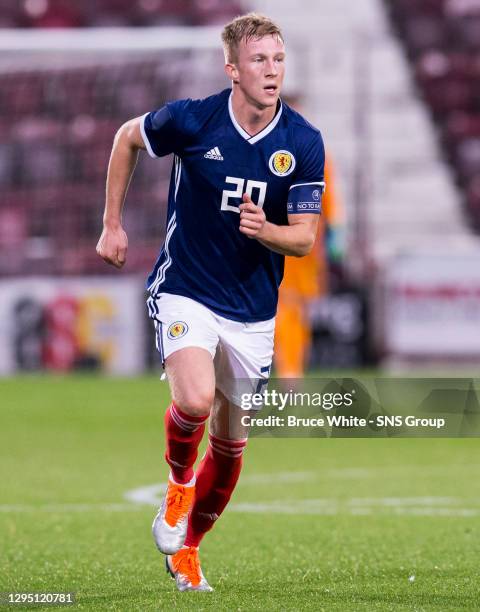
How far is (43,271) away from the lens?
1596 cm

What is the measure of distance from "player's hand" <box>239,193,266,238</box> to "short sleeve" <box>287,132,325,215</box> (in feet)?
0.86

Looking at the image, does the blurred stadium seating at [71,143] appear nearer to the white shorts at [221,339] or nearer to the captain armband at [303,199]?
the white shorts at [221,339]

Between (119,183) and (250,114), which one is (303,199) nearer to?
(250,114)

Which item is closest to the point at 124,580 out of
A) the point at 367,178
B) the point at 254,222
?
the point at 254,222

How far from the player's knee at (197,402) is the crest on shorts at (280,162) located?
29.7 inches

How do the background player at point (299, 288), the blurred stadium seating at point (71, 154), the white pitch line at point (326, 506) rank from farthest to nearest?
the blurred stadium seating at point (71, 154) → the background player at point (299, 288) → the white pitch line at point (326, 506)

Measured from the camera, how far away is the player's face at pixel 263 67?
14.3 feet

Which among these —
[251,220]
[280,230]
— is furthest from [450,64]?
[251,220]

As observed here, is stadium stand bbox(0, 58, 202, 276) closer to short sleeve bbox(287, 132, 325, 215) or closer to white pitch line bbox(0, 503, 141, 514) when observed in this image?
white pitch line bbox(0, 503, 141, 514)

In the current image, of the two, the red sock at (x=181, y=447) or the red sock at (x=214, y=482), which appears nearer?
the red sock at (x=181, y=447)

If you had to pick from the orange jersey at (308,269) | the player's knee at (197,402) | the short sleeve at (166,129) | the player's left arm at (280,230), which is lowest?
the orange jersey at (308,269)

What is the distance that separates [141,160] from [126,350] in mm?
2741

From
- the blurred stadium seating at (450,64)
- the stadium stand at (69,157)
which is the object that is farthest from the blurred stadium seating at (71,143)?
the blurred stadium seating at (450,64)

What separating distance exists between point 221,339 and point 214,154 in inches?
23.6
